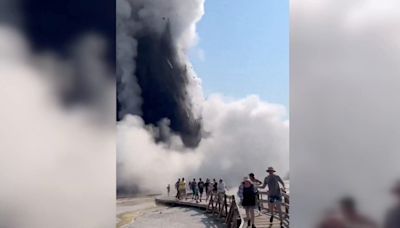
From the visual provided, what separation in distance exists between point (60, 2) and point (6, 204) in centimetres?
61

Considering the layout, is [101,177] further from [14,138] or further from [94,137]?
[14,138]

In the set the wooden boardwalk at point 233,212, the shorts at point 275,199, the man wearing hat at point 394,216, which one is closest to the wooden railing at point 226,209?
the wooden boardwalk at point 233,212

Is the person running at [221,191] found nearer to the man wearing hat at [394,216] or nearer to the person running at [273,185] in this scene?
the person running at [273,185]

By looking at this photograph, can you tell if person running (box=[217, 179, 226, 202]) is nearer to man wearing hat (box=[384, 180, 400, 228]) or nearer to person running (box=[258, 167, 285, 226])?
person running (box=[258, 167, 285, 226])

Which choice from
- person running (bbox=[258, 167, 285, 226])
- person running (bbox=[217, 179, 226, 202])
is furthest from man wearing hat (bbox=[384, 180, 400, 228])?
Result: person running (bbox=[217, 179, 226, 202])

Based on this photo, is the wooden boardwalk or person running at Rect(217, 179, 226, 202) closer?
the wooden boardwalk

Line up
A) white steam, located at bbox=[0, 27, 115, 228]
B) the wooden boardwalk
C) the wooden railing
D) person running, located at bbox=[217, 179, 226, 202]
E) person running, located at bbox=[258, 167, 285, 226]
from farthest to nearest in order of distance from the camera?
person running, located at bbox=[217, 179, 226, 202]
the wooden railing
the wooden boardwalk
person running, located at bbox=[258, 167, 285, 226]
white steam, located at bbox=[0, 27, 115, 228]

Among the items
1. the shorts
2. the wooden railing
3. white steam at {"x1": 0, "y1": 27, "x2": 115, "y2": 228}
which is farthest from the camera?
the wooden railing

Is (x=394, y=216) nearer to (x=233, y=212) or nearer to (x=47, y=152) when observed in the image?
(x=47, y=152)

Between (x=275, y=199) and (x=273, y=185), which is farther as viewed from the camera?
(x=275, y=199)

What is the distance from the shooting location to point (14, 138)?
1.35 m

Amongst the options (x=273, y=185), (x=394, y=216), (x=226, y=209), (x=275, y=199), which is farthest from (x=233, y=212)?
(x=394, y=216)

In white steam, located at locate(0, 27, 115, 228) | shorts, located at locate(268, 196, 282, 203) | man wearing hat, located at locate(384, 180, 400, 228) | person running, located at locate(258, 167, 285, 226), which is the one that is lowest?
shorts, located at locate(268, 196, 282, 203)

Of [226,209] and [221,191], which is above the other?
[221,191]
